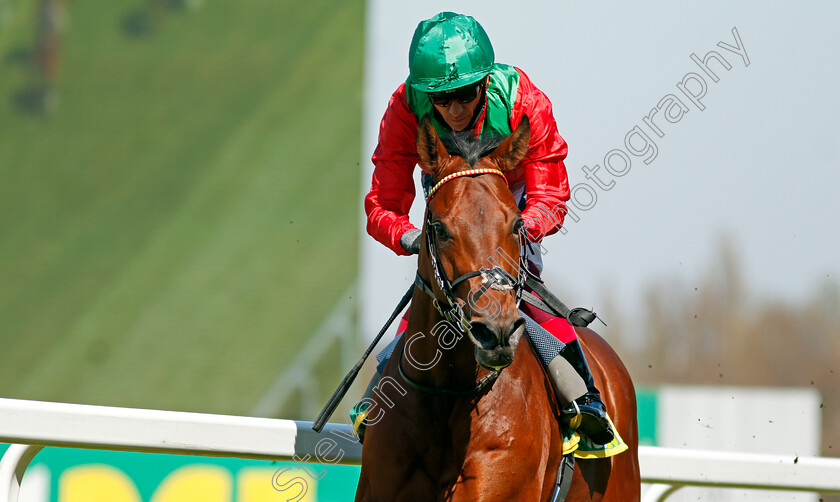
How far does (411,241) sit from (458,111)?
17.6 inches

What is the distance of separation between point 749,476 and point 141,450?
2.18 m

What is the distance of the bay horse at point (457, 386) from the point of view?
2.31 m

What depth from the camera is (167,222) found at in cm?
1269

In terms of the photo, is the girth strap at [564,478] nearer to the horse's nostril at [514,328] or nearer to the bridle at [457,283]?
the bridle at [457,283]

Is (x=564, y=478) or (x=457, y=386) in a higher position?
(x=457, y=386)

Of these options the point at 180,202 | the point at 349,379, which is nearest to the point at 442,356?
the point at 349,379

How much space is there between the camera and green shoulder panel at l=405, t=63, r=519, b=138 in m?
Answer: 2.88

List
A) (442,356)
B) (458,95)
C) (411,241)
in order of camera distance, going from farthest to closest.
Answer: (458,95) → (411,241) → (442,356)

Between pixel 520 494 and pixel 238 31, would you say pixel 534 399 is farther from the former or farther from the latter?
pixel 238 31

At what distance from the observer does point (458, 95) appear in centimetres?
272

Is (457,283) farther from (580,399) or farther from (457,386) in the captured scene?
(580,399)

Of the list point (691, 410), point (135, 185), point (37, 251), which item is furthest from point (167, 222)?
point (691, 410)

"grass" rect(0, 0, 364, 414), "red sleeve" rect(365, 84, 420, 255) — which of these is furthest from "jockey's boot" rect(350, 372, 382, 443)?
"grass" rect(0, 0, 364, 414)

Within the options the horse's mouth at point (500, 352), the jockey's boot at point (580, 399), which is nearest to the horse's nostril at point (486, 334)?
the horse's mouth at point (500, 352)
